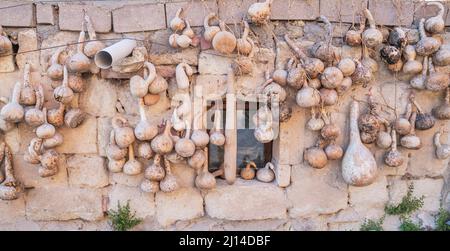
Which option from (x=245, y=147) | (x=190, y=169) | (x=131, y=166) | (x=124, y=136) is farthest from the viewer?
(x=245, y=147)

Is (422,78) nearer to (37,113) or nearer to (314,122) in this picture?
(314,122)

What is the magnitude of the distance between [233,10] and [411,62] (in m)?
1.71

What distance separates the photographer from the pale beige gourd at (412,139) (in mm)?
3227

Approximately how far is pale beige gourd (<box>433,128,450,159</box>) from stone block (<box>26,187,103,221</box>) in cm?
335

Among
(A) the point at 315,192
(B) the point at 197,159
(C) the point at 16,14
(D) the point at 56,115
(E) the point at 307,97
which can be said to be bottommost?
(A) the point at 315,192

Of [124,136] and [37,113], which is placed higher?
[37,113]

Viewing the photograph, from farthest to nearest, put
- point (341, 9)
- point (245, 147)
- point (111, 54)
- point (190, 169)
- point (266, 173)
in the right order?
1. point (245, 147)
2. point (266, 173)
3. point (190, 169)
4. point (341, 9)
5. point (111, 54)

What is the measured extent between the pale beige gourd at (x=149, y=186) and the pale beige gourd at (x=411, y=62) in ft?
8.39

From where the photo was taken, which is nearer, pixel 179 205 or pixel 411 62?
pixel 411 62

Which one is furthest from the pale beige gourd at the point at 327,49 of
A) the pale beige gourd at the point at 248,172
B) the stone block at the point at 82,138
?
the stone block at the point at 82,138

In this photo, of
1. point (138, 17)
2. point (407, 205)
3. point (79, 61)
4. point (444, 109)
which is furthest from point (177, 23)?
point (407, 205)

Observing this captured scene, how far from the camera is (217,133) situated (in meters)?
3.14

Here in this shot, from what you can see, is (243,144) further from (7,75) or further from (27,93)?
(7,75)

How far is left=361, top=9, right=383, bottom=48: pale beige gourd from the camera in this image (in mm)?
3076
